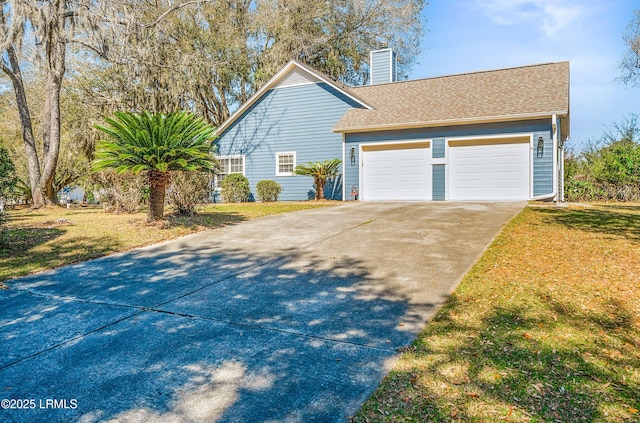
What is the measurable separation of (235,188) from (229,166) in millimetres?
2050

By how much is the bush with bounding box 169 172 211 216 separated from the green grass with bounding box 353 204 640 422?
669cm

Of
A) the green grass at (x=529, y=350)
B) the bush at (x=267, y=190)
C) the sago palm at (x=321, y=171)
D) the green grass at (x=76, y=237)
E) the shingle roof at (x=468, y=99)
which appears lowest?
the green grass at (x=529, y=350)

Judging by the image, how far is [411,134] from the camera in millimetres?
14359

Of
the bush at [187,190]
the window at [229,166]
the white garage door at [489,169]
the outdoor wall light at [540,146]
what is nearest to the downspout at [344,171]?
the white garage door at [489,169]

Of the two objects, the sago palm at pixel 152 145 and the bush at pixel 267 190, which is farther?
the bush at pixel 267 190

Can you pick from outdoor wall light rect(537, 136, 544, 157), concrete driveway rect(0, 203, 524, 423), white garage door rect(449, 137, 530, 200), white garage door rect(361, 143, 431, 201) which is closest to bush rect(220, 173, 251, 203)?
white garage door rect(361, 143, 431, 201)

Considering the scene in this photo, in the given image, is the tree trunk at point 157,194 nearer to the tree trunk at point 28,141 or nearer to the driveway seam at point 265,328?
the driveway seam at point 265,328

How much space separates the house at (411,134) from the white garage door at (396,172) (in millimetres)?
35

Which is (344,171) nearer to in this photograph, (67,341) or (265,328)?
(265,328)

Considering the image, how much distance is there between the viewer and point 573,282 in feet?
14.3

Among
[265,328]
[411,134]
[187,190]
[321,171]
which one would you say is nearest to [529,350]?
[265,328]

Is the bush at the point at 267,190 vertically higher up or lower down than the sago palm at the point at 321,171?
lower down

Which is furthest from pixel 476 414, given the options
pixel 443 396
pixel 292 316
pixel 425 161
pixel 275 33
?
pixel 275 33

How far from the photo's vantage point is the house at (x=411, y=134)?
13031 millimetres
